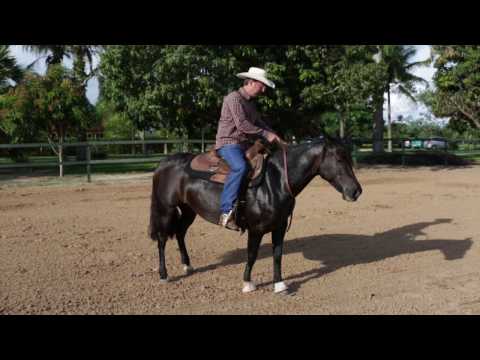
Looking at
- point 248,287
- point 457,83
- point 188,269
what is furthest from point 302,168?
point 457,83

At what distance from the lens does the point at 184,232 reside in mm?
6082

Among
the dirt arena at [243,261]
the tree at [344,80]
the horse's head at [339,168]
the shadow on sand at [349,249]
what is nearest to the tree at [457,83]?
the tree at [344,80]

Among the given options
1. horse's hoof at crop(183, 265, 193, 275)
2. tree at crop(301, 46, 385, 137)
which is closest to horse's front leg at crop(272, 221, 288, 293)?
horse's hoof at crop(183, 265, 193, 275)

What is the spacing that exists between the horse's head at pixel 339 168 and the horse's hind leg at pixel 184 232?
2.07m

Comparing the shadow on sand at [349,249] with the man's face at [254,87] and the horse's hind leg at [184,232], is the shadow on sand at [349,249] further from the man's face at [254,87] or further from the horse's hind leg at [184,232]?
the man's face at [254,87]

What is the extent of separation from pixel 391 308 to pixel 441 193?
9695 mm

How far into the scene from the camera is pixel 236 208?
5000mm

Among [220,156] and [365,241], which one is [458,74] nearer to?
[365,241]

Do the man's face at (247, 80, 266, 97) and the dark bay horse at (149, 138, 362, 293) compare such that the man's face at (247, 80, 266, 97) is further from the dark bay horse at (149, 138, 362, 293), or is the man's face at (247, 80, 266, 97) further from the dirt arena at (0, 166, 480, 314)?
the dirt arena at (0, 166, 480, 314)

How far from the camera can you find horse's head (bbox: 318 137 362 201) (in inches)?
191

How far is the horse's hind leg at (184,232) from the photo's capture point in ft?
19.3

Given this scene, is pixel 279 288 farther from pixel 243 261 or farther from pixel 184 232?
pixel 184 232

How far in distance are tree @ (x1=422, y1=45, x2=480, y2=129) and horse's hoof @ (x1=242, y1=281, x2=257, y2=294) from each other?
78.8ft

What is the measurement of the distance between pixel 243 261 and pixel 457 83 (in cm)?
2423
